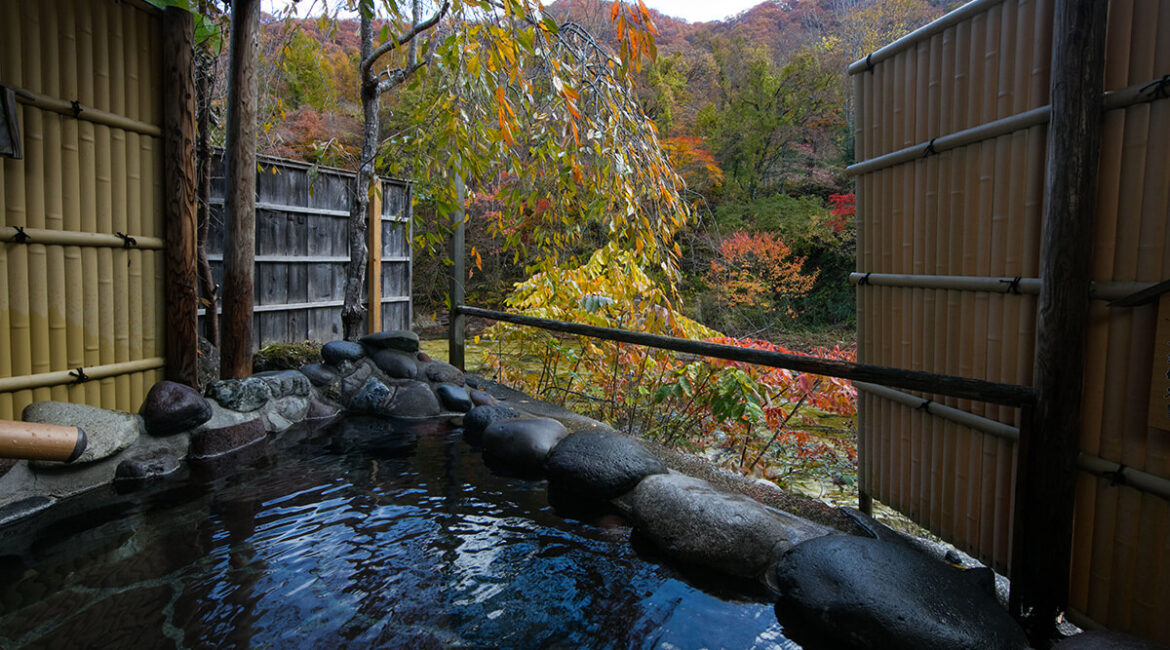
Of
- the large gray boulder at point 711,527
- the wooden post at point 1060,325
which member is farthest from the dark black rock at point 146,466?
the wooden post at point 1060,325

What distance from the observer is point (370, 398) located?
14.1 feet

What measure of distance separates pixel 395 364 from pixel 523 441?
170 cm

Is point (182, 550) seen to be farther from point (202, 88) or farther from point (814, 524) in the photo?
point (202, 88)

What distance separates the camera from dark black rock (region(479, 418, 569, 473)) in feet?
10.4

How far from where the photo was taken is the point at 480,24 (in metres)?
2.85

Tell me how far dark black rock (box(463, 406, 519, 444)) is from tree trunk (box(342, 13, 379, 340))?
190cm

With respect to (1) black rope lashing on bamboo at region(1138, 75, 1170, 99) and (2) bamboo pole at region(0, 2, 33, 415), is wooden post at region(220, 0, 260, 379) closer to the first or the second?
(2) bamboo pole at region(0, 2, 33, 415)

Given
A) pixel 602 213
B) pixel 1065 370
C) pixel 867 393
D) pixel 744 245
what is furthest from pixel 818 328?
pixel 1065 370

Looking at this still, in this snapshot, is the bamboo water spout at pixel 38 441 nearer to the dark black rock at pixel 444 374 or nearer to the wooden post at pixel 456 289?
the dark black rock at pixel 444 374

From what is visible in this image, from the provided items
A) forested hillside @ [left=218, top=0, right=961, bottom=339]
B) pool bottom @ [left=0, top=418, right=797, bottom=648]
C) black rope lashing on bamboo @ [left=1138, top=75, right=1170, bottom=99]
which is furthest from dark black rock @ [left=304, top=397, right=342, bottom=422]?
forested hillside @ [left=218, top=0, right=961, bottom=339]

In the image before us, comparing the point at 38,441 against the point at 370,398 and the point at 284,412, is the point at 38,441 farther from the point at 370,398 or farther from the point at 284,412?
the point at 370,398

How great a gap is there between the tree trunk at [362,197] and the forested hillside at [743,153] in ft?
13.6

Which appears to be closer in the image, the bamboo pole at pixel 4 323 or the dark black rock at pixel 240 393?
the bamboo pole at pixel 4 323

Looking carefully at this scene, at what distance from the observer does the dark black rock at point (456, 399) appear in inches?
169
